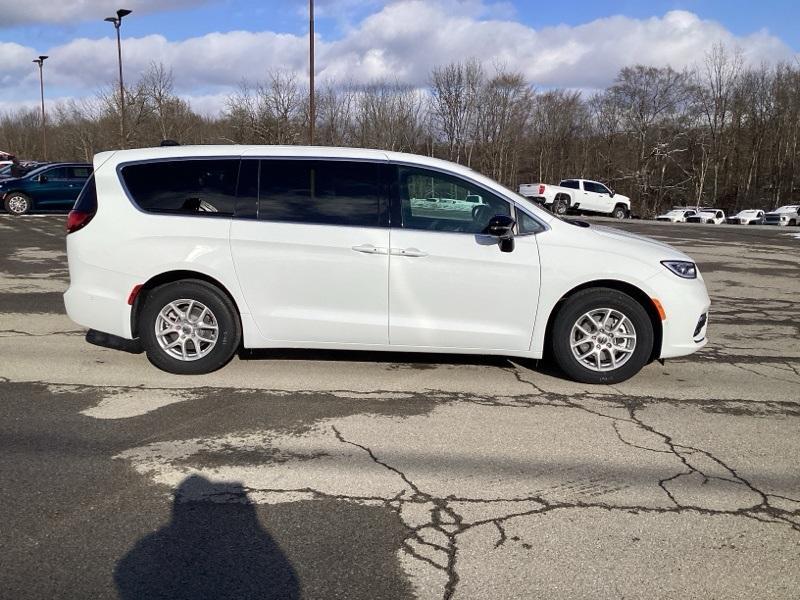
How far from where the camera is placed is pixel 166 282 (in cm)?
556

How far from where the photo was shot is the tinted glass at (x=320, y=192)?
544 cm

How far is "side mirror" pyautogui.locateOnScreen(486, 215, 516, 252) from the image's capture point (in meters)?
5.23

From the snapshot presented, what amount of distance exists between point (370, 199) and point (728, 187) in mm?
76307

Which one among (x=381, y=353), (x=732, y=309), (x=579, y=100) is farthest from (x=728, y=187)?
(x=381, y=353)

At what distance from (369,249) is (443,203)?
735 mm

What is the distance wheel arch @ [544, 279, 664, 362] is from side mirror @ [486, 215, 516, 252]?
2.03 ft

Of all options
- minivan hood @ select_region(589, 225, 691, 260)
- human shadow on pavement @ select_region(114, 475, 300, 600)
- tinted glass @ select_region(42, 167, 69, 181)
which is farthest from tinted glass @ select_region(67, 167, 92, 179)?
human shadow on pavement @ select_region(114, 475, 300, 600)

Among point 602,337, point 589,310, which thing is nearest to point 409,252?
point 589,310

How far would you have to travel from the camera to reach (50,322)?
7605mm

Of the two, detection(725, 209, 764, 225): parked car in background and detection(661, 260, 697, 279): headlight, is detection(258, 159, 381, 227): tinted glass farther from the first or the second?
detection(725, 209, 764, 225): parked car in background

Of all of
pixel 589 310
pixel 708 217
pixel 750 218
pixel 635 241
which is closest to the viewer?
pixel 589 310

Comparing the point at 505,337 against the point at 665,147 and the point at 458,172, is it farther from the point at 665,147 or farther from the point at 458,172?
the point at 665,147

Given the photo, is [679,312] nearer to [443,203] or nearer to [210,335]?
[443,203]

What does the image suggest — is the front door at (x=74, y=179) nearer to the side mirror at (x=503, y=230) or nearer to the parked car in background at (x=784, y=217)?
the side mirror at (x=503, y=230)
